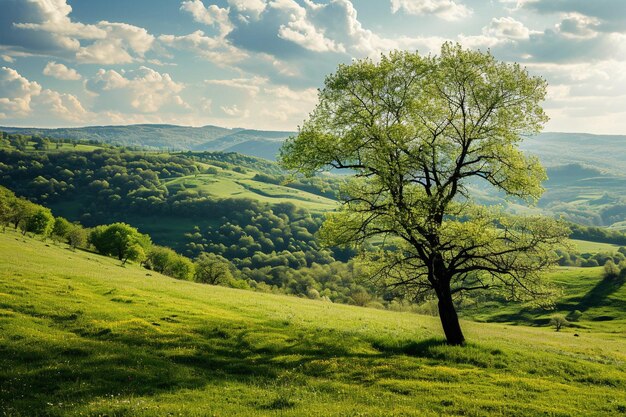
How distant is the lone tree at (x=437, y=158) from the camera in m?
25.3

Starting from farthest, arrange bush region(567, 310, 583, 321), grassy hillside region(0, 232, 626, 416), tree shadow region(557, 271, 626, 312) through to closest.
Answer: tree shadow region(557, 271, 626, 312) < bush region(567, 310, 583, 321) < grassy hillside region(0, 232, 626, 416)

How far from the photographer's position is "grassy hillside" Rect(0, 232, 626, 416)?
15.3 metres

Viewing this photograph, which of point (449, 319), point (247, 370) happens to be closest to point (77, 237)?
point (247, 370)

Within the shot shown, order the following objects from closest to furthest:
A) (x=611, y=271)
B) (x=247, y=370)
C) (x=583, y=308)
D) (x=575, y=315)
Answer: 1. (x=247, y=370)
2. (x=575, y=315)
3. (x=583, y=308)
4. (x=611, y=271)

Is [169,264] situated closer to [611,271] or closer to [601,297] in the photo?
[601,297]

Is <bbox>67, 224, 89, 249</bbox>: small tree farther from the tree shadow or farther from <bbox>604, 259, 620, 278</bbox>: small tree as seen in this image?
<bbox>604, 259, 620, 278</bbox>: small tree

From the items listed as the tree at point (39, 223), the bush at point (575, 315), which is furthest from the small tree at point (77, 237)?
the bush at point (575, 315)

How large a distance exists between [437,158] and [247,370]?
17.2m

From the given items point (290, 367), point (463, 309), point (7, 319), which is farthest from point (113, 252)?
point (463, 309)

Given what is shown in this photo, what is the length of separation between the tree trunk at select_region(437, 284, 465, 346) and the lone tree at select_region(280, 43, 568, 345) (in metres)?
0.06

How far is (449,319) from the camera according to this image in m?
26.7

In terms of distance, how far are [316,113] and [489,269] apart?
49.6 ft

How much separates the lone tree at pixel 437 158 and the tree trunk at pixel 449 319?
6 cm

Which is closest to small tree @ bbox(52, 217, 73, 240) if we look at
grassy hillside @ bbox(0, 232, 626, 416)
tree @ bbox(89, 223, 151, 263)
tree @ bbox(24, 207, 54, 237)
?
tree @ bbox(24, 207, 54, 237)
